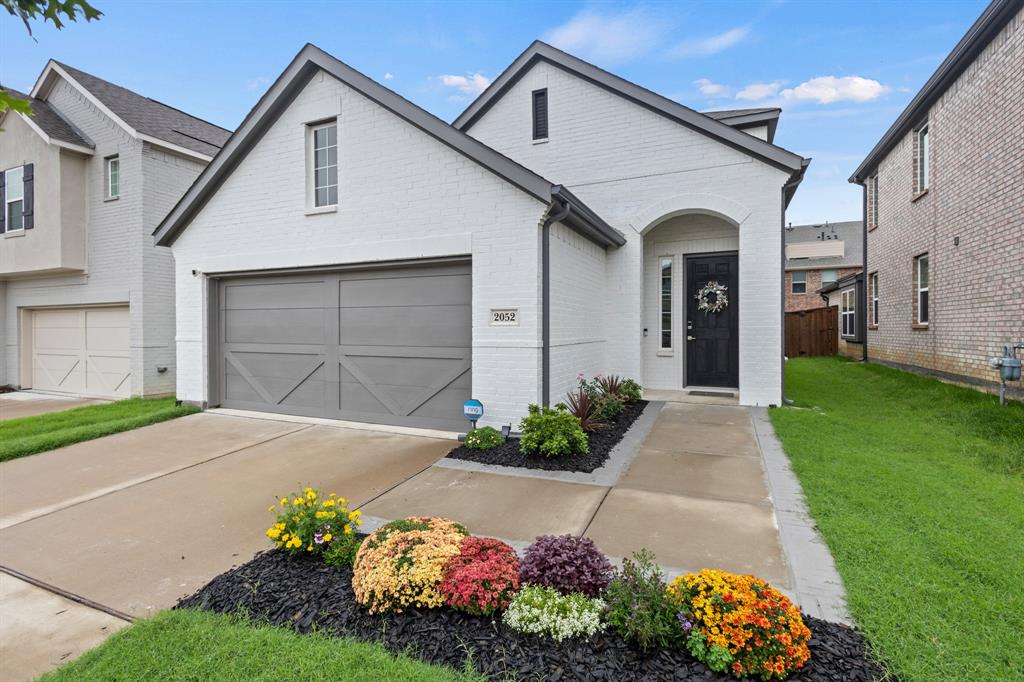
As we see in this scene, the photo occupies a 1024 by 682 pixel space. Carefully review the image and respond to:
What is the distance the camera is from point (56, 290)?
12328mm

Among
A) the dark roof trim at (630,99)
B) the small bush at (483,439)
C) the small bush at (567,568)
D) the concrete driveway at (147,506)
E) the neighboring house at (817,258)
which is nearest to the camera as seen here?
the small bush at (567,568)

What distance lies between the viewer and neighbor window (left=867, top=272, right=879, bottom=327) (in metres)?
Result: 14.7

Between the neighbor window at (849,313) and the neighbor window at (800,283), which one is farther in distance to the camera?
the neighbor window at (800,283)

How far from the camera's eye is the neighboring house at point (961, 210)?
7896mm

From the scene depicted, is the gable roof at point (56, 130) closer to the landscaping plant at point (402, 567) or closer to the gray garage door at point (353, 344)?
the gray garage door at point (353, 344)

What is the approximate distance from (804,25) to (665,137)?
3.56m

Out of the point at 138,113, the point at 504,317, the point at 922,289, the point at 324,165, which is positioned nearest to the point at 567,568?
the point at 504,317

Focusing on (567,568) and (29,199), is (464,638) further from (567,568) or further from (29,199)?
(29,199)

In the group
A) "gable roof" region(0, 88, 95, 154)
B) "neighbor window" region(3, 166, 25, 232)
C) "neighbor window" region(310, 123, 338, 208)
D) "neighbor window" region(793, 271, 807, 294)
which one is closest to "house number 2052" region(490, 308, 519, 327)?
"neighbor window" region(310, 123, 338, 208)

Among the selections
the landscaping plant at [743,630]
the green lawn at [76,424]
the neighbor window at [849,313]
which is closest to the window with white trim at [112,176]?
the green lawn at [76,424]

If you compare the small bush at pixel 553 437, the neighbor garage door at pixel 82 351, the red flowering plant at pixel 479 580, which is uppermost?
the neighbor garage door at pixel 82 351

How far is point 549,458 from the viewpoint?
553 centimetres

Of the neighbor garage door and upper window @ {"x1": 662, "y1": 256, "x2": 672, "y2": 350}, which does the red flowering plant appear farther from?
the neighbor garage door

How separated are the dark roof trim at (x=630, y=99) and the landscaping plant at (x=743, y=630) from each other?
7760 millimetres
